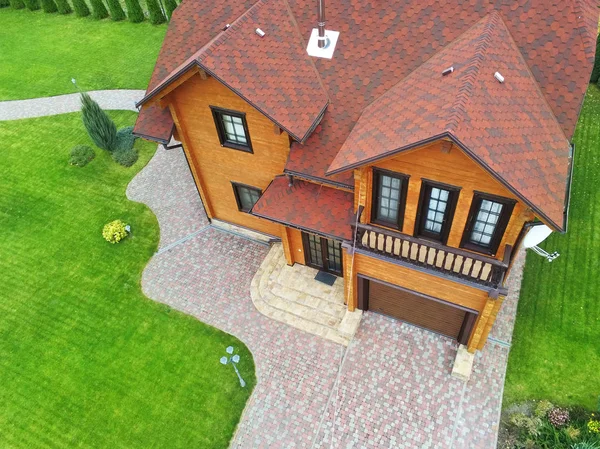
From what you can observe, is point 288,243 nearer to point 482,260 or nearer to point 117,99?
point 482,260

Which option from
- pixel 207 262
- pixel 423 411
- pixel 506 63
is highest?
pixel 506 63

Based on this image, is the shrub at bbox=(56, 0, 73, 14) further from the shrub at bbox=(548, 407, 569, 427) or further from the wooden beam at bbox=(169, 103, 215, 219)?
the shrub at bbox=(548, 407, 569, 427)

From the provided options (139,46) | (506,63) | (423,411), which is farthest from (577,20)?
(139,46)

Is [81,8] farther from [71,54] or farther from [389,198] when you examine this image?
[389,198]

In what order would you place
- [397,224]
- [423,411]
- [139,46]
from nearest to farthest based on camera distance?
[397,224], [423,411], [139,46]

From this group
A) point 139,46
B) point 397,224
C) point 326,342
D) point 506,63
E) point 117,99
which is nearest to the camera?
point 506,63

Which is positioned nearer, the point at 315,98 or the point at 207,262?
the point at 315,98

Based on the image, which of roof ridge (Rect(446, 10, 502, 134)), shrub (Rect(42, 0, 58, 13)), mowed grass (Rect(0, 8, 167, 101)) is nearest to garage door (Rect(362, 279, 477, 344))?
roof ridge (Rect(446, 10, 502, 134))

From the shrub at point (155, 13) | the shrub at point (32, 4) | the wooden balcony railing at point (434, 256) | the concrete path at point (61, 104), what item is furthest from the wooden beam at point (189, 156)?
the shrub at point (32, 4)
